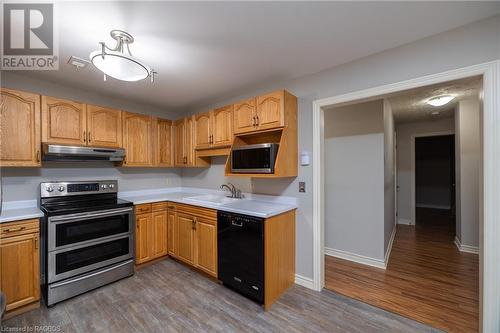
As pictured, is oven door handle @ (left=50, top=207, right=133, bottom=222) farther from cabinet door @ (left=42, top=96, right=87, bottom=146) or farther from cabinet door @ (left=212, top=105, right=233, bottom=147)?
cabinet door @ (left=212, top=105, right=233, bottom=147)

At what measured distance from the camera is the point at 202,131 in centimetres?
324

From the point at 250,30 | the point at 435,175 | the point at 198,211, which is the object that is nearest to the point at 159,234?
the point at 198,211

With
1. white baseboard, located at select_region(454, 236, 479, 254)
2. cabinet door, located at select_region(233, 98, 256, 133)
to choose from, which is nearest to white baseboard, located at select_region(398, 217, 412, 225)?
white baseboard, located at select_region(454, 236, 479, 254)

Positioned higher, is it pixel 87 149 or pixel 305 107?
pixel 305 107

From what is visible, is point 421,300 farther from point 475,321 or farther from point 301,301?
point 301,301

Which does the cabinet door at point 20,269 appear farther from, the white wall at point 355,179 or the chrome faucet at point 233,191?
the white wall at point 355,179

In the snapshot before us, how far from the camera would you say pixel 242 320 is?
1.95 m

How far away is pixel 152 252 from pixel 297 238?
203cm

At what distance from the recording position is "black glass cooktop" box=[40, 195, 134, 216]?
2.25 meters

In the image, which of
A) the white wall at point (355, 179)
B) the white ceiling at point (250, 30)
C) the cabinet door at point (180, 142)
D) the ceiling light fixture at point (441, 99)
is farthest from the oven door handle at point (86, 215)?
the ceiling light fixture at point (441, 99)

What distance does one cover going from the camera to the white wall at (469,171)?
337 cm

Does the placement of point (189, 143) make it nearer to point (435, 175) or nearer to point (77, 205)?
point (77, 205)

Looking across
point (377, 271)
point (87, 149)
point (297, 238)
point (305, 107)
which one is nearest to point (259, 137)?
point (305, 107)

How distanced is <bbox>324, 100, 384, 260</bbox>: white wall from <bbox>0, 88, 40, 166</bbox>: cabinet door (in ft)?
12.3
